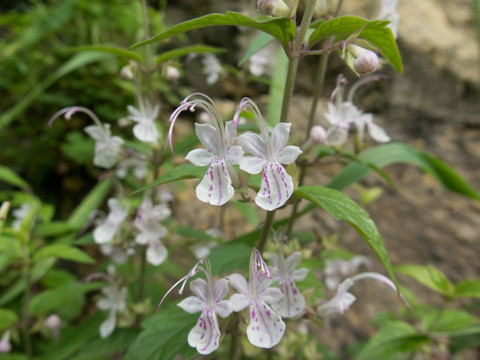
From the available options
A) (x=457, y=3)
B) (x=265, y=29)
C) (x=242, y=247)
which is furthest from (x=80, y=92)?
(x=457, y=3)

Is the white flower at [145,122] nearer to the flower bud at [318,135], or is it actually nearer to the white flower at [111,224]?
A: the white flower at [111,224]

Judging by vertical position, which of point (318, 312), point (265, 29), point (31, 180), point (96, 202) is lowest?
point (31, 180)

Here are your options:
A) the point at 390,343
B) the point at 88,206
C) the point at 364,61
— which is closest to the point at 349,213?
the point at 364,61

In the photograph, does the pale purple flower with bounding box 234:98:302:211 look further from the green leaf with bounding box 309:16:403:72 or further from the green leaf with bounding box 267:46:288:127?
the green leaf with bounding box 267:46:288:127

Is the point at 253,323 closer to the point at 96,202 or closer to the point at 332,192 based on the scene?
the point at 332,192

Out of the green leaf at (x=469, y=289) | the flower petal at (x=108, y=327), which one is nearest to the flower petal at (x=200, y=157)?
the flower petal at (x=108, y=327)

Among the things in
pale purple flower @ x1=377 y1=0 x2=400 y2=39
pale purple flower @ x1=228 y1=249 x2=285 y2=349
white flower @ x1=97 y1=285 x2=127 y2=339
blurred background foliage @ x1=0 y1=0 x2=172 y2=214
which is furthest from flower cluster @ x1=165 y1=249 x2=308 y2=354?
blurred background foliage @ x1=0 y1=0 x2=172 y2=214
